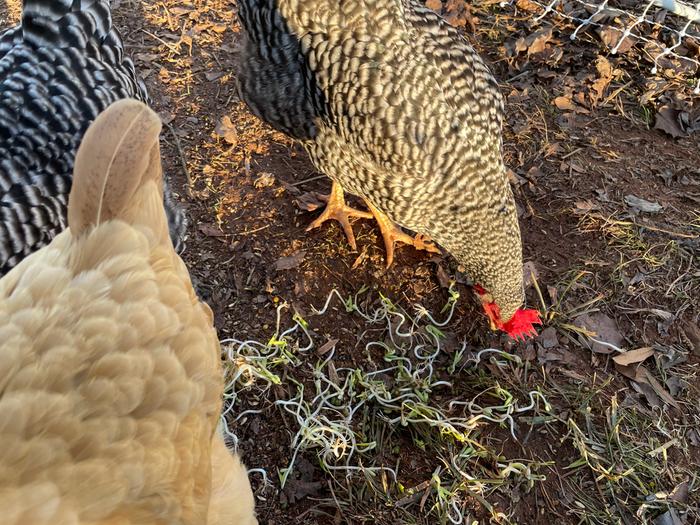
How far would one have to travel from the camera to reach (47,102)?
2025mm

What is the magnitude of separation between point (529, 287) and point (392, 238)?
74cm

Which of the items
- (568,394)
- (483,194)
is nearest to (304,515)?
(568,394)

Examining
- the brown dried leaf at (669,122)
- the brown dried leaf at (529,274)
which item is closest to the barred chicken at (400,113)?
the brown dried leaf at (529,274)

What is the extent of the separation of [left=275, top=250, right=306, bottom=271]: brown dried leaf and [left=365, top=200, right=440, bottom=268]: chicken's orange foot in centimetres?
44

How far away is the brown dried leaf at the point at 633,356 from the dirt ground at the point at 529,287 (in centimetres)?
3

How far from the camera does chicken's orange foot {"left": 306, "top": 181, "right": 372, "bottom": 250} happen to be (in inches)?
114

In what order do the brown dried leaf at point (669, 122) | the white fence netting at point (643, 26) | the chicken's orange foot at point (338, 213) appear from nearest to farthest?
1. the chicken's orange foot at point (338, 213)
2. the brown dried leaf at point (669, 122)
3. the white fence netting at point (643, 26)

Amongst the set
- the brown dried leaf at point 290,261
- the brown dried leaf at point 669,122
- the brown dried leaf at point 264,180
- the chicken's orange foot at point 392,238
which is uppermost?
the brown dried leaf at point 669,122

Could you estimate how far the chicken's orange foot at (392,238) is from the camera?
9.36 feet

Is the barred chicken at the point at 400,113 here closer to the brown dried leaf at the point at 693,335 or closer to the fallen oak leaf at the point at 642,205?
the brown dried leaf at the point at 693,335

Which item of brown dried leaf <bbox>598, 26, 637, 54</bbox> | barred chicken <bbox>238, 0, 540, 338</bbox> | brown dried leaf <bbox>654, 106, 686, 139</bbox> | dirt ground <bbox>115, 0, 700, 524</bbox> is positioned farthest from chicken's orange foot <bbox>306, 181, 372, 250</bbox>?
Result: brown dried leaf <bbox>598, 26, 637, 54</bbox>

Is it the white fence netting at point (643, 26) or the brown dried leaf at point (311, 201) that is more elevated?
the white fence netting at point (643, 26)

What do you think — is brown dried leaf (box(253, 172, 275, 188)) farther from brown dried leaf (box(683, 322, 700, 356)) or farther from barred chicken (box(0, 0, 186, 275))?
brown dried leaf (box(683, 322, 700, 356))

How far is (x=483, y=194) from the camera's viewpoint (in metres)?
2.33
